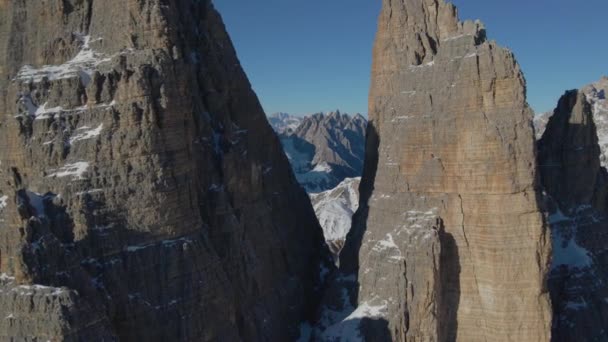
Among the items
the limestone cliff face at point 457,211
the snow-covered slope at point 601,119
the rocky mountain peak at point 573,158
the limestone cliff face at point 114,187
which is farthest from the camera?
the snow-covered slope at point 601,119

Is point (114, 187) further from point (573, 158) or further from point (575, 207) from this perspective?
point (575, 207)

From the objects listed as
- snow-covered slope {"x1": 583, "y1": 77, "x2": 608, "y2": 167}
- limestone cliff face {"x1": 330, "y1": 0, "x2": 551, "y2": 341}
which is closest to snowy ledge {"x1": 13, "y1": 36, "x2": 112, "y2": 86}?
limestone cliff face {"x1": 330, "y1": 0, "x2": 551, "y2": 341}

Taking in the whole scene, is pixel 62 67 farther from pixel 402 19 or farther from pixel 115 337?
pixel 402 19

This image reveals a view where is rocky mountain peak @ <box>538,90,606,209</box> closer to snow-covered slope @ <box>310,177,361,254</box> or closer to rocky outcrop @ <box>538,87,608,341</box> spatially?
rocky outcrop @ <box>538,87,608,341</box>

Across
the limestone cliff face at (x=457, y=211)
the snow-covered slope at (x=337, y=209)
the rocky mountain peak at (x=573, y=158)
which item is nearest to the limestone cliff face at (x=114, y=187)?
the limestone cliff face at (x=457, y=211)

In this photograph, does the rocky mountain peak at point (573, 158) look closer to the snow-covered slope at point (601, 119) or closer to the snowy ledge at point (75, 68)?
the snowy ledge at point (75, 68)

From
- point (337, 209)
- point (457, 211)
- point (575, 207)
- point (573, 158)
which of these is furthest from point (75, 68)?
point (337, 209)
